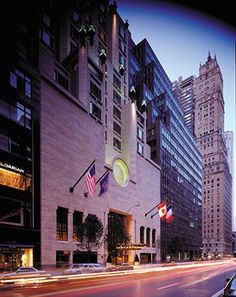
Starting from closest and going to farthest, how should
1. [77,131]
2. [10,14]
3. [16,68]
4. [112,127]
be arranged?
[16,68], [10,14], [77,131], [112,127]

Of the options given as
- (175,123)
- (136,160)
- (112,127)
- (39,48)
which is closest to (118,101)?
(112,127)

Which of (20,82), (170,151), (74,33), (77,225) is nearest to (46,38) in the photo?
(74,33)

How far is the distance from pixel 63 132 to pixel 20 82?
1174cm

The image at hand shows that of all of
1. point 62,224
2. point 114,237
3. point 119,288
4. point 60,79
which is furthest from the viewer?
point 114,237

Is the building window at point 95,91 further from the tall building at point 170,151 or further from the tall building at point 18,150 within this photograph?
the tall building at point 170,151

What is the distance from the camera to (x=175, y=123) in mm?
140375

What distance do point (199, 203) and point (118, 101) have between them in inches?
4173

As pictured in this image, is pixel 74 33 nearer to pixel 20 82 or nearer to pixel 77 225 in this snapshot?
pixel 20 82

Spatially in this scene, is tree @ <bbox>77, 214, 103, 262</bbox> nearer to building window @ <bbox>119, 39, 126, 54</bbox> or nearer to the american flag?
the american flag

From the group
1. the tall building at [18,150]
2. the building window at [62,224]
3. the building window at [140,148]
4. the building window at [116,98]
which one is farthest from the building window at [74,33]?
the building window at [62,224]

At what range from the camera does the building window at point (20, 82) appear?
49.8 metres

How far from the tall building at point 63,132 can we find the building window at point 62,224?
0.15 meters

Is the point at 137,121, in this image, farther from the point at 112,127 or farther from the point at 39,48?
the point at 39,48

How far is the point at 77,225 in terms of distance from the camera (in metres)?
62.5
